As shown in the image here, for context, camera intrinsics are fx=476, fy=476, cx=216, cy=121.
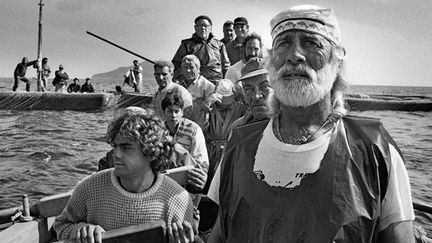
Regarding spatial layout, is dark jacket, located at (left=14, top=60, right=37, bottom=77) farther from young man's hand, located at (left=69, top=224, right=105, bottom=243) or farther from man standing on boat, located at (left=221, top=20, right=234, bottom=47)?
young man's hand, located at (left=69, top=224, right=105, bottom=243)

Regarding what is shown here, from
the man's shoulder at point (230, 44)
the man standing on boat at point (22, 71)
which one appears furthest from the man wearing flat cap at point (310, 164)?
the man standing on boat at point (22, 71)

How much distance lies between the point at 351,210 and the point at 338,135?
30cm

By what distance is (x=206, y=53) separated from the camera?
812 centimetres

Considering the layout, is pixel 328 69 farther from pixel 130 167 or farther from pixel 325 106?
pixel 130 167

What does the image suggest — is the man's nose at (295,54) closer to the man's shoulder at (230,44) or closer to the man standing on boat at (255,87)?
the man standing on boat at (255,87)

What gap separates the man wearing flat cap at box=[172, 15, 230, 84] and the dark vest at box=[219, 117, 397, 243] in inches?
248

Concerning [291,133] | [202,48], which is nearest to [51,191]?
[202,48]

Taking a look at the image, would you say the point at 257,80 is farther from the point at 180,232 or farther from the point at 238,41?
the point at 238,41

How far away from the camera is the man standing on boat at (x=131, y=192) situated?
278cm

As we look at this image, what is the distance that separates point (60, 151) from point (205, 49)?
382 inches

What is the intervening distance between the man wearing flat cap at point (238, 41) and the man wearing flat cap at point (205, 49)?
1.29 feet

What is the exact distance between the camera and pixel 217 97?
608 centimetres

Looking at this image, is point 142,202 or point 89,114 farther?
point 89,114

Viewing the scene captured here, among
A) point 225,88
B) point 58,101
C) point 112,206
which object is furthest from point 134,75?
point 112,206
